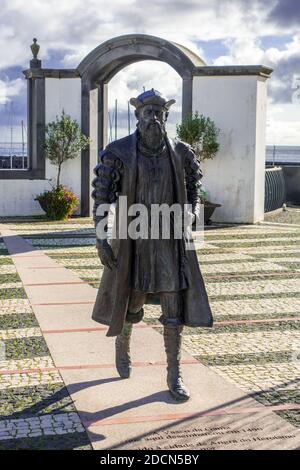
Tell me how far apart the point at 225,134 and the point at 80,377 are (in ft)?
44.5

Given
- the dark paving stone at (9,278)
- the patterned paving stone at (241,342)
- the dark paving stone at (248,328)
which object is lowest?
the patterned paving stone at (241,342)

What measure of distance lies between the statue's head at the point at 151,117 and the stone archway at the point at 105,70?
13.4 m

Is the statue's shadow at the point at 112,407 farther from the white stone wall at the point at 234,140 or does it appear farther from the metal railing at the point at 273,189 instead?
the metal railing at the point at 273,189

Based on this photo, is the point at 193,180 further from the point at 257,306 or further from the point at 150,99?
the point at 257,306

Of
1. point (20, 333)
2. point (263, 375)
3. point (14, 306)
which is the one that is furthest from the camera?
point (14, 306)

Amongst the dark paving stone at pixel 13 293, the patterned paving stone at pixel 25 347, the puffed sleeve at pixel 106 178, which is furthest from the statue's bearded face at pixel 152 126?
the dark paving stone at pixel 13 293

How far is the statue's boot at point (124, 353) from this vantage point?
6.10m

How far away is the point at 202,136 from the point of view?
18516mm

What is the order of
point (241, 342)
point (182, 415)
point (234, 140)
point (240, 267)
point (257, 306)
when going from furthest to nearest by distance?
point (234, 140), point (240, 267), point (257, 306), point (241, 342), point (182, 415)

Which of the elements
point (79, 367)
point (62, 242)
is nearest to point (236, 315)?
point (79, 367)

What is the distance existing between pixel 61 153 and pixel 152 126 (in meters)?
14.1
